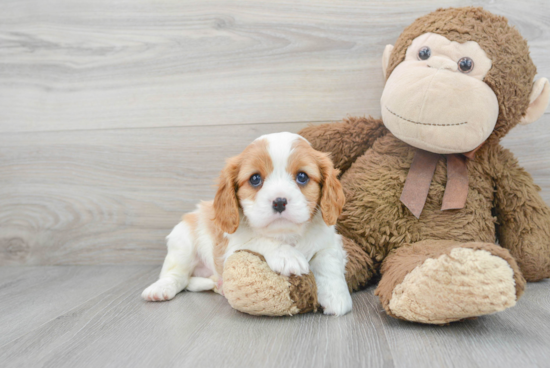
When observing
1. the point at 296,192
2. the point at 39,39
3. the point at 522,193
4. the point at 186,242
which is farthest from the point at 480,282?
the point at 39,39

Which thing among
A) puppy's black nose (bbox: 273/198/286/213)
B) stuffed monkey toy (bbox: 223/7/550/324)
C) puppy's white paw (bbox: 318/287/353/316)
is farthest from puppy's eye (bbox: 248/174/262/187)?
puppy's white paw (bbox: 318/287/353/316)

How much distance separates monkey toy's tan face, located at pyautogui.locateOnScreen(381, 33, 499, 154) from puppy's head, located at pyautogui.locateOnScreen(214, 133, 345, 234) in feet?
1.01

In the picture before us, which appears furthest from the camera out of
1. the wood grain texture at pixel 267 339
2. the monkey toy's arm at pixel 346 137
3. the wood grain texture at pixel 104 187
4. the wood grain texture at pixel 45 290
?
the wood grain texture at pixel 104 187

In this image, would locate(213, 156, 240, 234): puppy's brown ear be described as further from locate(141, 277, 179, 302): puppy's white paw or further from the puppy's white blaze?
locate(141, 277, 179, 302): puppy's white paw

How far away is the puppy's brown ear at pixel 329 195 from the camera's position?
1.17 metres

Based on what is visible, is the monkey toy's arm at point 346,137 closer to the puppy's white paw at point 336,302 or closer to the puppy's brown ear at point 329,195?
the puppy's brown ear at point 329,195

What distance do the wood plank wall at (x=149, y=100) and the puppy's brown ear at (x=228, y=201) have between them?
0.60 metres

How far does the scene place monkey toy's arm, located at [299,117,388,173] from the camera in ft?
5.06

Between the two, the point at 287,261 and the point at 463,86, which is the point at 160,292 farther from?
the point at 463,86

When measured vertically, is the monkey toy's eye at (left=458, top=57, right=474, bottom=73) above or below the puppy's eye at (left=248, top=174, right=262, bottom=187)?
→ above

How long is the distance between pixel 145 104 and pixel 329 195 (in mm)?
1041

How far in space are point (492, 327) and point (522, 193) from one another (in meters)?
0.59

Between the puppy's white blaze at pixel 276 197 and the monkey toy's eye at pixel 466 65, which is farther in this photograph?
the monkey toy's eye at pixel 466 65

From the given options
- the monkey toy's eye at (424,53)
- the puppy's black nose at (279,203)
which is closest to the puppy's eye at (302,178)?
the puppy's black nose at (279,203)
